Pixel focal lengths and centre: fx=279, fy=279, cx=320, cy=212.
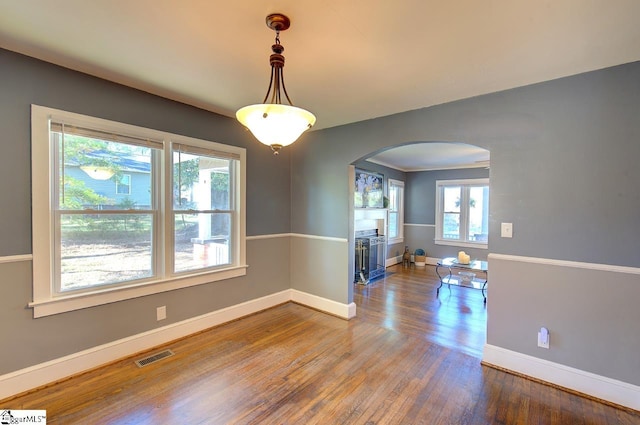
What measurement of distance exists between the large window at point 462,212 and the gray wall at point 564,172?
14.4ft

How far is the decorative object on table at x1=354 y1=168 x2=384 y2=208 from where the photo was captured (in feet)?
18.6

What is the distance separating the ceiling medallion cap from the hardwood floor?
2484mm

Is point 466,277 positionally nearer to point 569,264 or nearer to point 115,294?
point 569,264

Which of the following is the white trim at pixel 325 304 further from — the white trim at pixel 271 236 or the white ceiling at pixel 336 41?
the white ceiling at pixel 336 41

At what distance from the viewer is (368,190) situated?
598cm

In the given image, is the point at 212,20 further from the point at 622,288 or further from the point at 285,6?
the point at 622,288

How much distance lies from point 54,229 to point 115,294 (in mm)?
726

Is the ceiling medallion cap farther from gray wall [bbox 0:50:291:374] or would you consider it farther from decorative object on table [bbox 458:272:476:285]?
decorative object on table [bbox 458:272:476:285]

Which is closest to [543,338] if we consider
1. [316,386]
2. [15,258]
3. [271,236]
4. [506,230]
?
[506,230]

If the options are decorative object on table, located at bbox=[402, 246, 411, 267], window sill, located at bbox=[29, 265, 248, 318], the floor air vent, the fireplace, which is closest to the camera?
window sill, located at bbox=[29, 265, 248, 318]

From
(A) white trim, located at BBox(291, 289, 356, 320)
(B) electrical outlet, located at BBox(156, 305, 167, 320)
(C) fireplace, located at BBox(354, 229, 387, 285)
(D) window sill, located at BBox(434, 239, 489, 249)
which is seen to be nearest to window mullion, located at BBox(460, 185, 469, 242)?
(D) window sill, located at BBox(434, 239, 489, 249)

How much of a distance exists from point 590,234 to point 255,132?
8.63ft

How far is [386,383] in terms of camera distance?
Result: 227 cm

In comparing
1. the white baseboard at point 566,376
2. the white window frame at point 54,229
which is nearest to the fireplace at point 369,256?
the white baseboard at point 566,376
